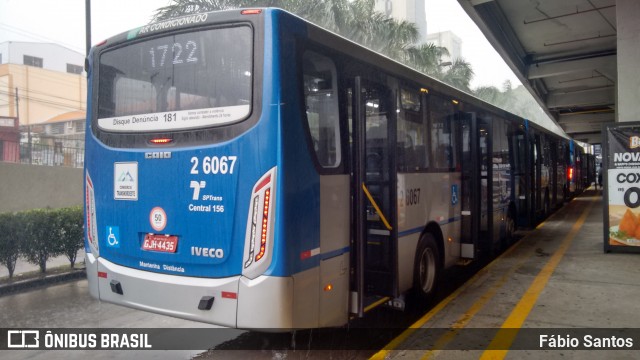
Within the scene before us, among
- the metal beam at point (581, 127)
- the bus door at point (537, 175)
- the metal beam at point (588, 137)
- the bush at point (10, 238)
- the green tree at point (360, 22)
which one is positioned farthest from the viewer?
the metal beam at point (588, 137)

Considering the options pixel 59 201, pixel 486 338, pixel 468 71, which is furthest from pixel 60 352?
pixel 468 71

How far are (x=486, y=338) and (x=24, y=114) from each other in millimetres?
39805

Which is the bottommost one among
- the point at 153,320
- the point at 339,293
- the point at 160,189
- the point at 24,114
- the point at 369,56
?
the point at 153,320

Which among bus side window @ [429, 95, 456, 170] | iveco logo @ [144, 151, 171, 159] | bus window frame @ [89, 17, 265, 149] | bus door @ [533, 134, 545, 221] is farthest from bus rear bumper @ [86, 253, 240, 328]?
bus door @ [533, 134, 545, 221]

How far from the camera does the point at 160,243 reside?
4.25 metres

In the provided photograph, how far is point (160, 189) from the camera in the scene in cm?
427

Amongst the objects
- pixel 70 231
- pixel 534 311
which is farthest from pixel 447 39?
pixel 534 311

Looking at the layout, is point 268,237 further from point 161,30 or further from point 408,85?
point 408,85

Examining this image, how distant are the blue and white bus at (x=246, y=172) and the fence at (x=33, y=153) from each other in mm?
13063

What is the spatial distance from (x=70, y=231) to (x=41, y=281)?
3.75ft

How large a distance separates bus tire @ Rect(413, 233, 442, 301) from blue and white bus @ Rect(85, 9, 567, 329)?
19.5 inches

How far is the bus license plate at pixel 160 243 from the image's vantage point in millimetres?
4156

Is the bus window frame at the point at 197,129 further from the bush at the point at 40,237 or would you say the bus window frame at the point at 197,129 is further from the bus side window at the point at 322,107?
the bush at the point at 40,237

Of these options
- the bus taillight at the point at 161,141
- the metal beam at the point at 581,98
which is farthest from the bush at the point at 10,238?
the metal beam at the point at 581,98
